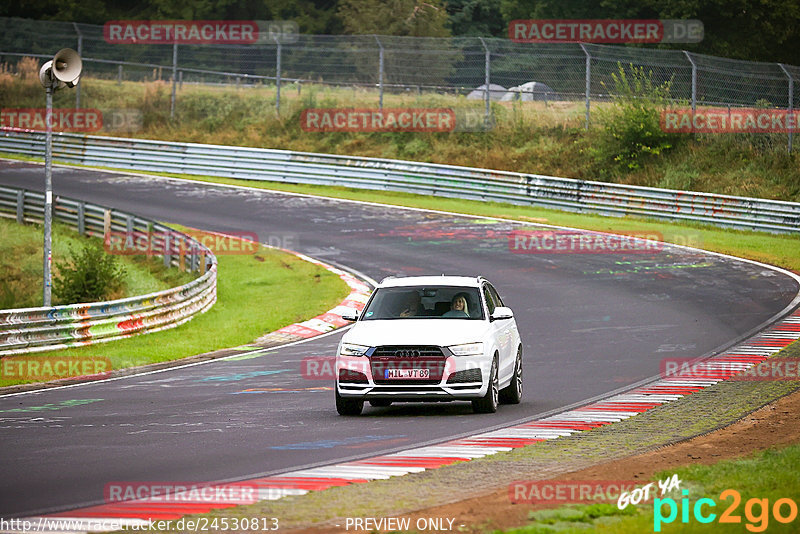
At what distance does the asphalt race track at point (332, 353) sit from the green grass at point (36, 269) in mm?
3513

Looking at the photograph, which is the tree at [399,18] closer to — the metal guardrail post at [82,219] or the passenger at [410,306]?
the metal guardrail post at [82,219]

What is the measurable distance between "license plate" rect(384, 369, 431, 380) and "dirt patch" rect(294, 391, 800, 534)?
10.2 ft

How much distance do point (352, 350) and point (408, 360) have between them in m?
0.68

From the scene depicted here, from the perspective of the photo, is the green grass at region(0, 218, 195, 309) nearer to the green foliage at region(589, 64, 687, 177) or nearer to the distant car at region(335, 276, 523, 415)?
the distant car at region(335, 276, 523, 415)

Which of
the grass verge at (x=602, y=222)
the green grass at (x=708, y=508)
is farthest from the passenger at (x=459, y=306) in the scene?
the grass verge at (x=602, y=222)

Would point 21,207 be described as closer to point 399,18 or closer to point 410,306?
point 410,306

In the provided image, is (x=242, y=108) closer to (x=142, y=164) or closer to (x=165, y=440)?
(x=142, y=164)

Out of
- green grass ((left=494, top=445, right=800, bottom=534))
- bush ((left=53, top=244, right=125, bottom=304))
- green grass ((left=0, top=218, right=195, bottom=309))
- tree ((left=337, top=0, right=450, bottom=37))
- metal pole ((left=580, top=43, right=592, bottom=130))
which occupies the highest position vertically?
tree ((left=337, top=0, right=450, bottom=37))

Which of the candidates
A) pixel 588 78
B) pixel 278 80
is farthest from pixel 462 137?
pixel 278 80

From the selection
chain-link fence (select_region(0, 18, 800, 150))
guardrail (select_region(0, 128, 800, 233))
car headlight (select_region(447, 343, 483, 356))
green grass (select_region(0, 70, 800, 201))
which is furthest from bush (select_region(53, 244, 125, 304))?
green grass (select_region(0, 70, 800, 201))

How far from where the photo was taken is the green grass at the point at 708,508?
7.21m

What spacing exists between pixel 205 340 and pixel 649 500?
49.2ft

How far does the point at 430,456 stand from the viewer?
10664mm

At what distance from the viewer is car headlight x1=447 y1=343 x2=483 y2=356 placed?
13109 millimetres
